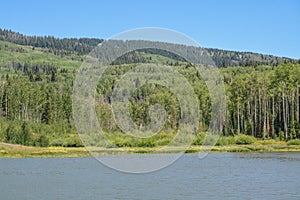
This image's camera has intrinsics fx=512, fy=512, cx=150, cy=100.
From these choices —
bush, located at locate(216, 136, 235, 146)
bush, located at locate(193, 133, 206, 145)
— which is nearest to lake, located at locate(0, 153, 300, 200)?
bush, located at locate(193, 133, 206, 145)

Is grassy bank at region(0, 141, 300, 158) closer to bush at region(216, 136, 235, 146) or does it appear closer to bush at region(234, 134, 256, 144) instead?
bush at region(216, 136, 235, 146)

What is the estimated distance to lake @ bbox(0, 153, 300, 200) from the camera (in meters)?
28.0

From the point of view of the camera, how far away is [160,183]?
108 feet

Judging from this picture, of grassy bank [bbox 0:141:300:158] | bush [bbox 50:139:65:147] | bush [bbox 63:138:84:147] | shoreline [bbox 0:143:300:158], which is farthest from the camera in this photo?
bush [bbox 50:139:65:147]

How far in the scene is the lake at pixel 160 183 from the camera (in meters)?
28.0

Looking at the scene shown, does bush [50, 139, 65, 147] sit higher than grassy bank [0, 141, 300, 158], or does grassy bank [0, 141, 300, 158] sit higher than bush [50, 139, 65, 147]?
bush [50, 139, 65, 147]

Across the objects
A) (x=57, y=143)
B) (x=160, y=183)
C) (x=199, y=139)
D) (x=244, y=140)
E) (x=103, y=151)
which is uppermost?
(x=199, y=139)

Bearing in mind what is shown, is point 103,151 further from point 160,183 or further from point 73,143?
point 160,183

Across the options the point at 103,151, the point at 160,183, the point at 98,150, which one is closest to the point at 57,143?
the point at 98,150

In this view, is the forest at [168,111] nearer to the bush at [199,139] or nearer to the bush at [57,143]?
the bush at [57,143]

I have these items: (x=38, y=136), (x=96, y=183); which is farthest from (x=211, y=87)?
(x=96, y=183)

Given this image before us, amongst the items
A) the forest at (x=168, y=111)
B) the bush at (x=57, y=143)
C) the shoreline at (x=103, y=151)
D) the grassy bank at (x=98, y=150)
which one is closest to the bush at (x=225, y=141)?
the grassy bank at (x=98, y=150)

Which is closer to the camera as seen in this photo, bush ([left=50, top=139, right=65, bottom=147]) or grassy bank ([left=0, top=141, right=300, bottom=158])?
grassy bank ([left=0, top=141, right=300, bottom=158])

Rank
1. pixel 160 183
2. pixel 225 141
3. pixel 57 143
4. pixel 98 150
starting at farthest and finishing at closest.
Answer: pixel 57 143 < pixel 225 141 < pixel 98 150 < pixel 160 183
